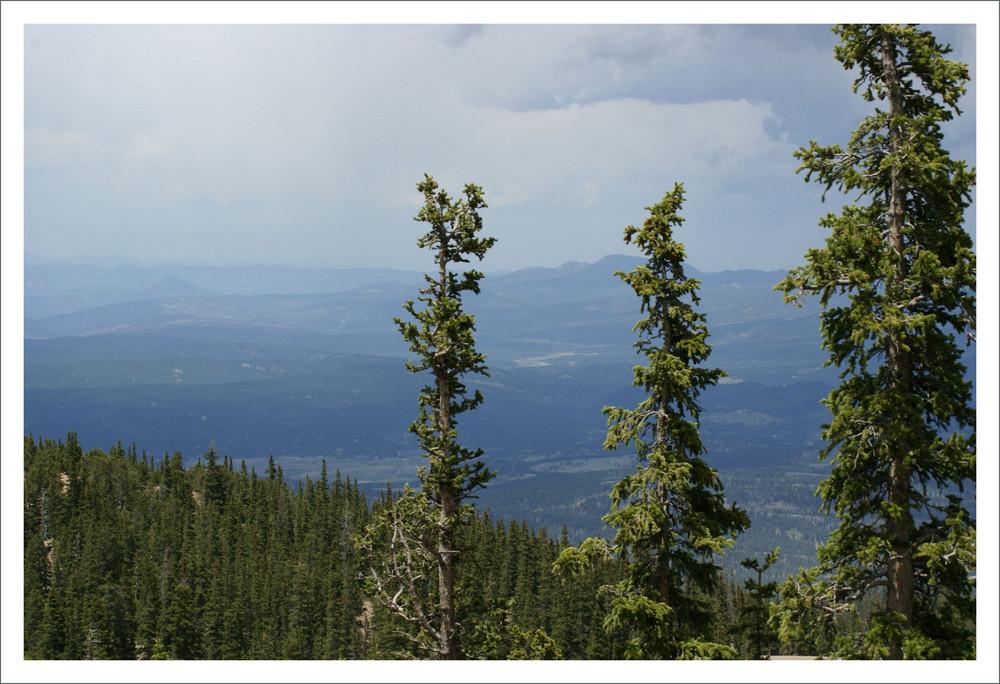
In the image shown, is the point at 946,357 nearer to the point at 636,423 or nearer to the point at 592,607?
the point at 636,423

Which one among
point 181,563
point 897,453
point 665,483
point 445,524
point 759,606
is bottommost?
point 181,563

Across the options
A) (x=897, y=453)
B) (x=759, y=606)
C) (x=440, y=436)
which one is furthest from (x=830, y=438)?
(x=440, y=436)

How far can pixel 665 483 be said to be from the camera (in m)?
11.8

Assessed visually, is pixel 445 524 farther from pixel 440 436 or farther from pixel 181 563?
pixel 181 563

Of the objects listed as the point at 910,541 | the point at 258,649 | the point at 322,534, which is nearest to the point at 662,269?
the point at 910,541

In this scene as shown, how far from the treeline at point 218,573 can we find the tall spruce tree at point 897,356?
42793 millimetres

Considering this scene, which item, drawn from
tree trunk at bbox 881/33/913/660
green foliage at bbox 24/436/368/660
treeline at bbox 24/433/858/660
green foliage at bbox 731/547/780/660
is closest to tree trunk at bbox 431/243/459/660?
green foliage at bbox 731/547/780/660

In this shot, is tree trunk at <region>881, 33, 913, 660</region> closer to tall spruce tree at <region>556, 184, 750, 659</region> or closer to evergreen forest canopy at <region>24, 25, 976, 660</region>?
evergreen forest canopy at <region>24, 25, 976, 660</region>

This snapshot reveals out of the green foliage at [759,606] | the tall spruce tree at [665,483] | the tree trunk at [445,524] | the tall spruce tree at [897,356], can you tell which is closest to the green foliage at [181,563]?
the tree trunk at [445,524]

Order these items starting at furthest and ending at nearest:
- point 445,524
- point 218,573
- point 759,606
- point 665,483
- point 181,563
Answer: point 181,563
point 218,573
point 759,606
point 445,524
point 665,483

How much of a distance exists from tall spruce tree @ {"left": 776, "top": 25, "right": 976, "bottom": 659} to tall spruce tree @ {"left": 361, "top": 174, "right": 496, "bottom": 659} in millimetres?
5320

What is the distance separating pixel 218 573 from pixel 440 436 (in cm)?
8664

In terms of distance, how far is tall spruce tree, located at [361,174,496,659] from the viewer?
44.7 ft

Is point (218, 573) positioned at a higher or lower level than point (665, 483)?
lower
